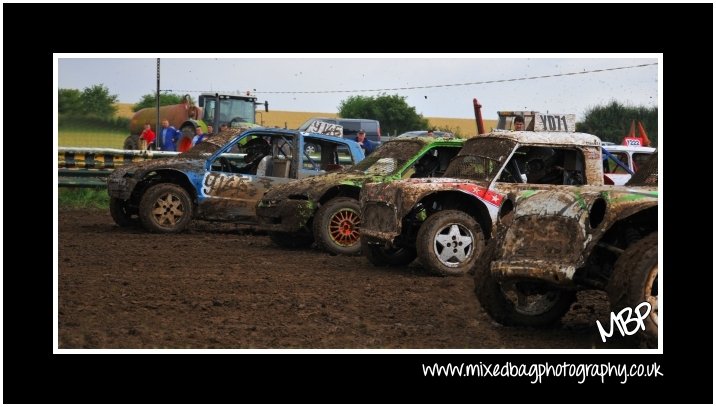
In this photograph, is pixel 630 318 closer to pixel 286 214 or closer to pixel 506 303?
pixel 506 303

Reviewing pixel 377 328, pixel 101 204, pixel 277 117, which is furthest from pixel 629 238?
pixel 277 117

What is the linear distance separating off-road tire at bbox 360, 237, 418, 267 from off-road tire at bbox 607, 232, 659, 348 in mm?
5347

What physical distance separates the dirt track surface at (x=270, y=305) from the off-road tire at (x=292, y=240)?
1.65 feet

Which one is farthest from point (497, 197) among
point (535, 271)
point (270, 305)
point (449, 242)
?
point (535, 271)

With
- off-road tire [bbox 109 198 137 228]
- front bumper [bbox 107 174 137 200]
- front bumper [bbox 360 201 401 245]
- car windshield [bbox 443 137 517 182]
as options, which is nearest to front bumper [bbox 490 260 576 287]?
front bumper [bbox 360 201 401 245]

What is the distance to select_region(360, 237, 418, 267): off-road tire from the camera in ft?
39.6

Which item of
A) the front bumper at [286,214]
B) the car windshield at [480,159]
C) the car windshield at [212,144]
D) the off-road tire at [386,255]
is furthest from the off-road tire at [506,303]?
the car windshield at [212,144]

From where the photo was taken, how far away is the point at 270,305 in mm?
9250

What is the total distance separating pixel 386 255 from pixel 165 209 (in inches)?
179

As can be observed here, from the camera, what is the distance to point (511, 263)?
7.49 meters

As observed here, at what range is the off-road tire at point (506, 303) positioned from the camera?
313 inches

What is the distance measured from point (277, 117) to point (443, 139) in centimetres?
2512

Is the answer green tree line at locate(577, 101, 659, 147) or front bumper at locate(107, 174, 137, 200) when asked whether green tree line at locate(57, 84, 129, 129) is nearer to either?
front bumper at locate(107, 174, 137, 200)

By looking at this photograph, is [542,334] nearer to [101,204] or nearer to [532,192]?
[532,192]
